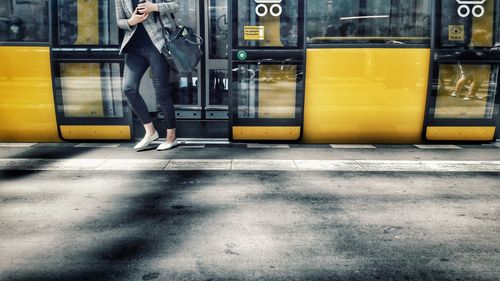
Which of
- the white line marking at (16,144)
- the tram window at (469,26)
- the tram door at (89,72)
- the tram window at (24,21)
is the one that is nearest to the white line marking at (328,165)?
the tram door at (89,72)

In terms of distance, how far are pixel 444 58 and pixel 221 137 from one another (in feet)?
9.82

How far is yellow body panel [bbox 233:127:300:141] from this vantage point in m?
6.53

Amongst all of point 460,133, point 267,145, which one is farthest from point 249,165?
point 460,133

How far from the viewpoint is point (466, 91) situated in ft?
21.2

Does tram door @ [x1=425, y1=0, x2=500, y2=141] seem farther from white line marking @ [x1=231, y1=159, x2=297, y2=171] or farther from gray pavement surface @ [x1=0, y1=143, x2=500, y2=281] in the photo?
white line marking @ [x1=231, y1=159, x2=297, y2=171]

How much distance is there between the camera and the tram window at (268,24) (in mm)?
6242

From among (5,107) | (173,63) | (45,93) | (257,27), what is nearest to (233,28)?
(257,27)

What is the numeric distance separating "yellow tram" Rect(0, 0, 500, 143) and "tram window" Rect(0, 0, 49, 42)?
1 cm

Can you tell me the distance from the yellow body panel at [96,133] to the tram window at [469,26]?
4.08 m

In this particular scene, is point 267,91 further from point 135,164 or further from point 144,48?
point 135,164

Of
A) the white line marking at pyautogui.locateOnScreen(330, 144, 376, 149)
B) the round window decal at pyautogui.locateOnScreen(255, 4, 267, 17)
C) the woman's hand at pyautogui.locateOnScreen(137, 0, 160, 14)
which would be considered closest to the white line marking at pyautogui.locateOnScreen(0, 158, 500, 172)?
the white line marking at pyautogui.locateOnScreen(330, 144, 376, 149)

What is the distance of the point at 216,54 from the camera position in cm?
902

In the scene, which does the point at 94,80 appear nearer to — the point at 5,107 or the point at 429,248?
the point at 5,107

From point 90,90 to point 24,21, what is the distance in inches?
43.9
